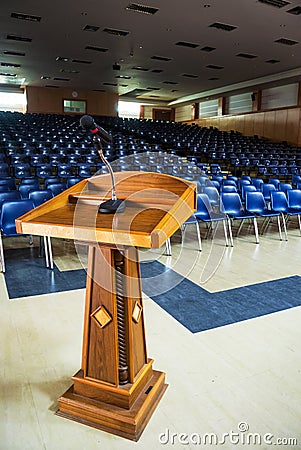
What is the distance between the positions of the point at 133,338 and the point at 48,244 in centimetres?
271

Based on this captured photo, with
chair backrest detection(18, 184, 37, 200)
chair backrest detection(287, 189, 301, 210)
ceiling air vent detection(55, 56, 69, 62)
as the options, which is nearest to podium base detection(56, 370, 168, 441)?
chair backrest detection(18, 184, 37, 200)

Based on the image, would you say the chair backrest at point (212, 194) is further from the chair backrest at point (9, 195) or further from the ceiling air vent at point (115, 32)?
the ceiling air vent at point (115, 32)

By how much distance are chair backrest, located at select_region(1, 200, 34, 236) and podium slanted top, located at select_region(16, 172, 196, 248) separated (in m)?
2.74

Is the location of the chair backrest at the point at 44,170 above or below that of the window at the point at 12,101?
below

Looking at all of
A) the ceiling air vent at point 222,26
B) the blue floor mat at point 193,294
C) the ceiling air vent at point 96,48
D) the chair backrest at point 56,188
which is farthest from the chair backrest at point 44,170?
the ceiling air vent at point 96,48

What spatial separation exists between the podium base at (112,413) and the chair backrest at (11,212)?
108 inches

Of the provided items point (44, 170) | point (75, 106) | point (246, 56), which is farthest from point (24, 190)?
point (75, 106)

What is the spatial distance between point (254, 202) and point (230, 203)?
0.43 meters

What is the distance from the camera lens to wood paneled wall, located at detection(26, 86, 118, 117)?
21375mm

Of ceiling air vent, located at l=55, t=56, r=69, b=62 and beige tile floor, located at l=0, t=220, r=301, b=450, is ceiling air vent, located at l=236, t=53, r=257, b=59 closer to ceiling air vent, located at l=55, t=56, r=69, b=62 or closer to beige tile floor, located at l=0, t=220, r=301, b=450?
ceiling air vent, located at l=55, t=56, r=69, b=62

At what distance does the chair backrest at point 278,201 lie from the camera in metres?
6.05

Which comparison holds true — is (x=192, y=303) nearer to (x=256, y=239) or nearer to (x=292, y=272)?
(x=292, y=272)

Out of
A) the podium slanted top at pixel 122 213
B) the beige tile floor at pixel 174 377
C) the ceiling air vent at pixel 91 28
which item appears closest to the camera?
the podium slanted top at pixel 122 213

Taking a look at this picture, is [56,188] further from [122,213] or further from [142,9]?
[142,9]
